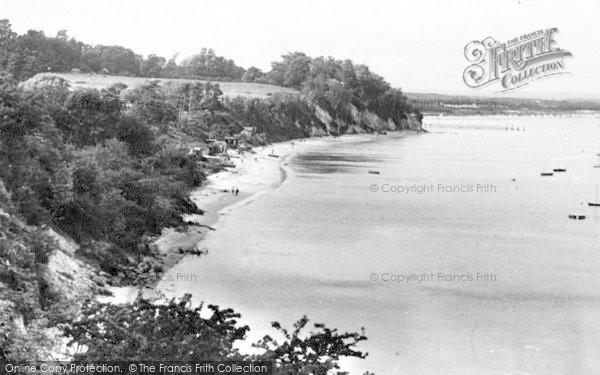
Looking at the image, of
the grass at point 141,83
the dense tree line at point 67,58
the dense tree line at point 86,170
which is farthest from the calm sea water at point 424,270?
the dense tree line at point 67,58

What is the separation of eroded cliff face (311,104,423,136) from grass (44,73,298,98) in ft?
42.7

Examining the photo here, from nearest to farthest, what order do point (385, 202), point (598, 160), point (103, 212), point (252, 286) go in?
→ point (252, 286), point (103, 212), point (385, 202), point (598, 160)

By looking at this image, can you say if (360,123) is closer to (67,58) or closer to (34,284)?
(67,58)

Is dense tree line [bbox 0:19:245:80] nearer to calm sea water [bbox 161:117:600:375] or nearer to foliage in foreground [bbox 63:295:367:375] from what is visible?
calm sea water [bbox 161:117:600:375]

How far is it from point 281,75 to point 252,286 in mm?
163523

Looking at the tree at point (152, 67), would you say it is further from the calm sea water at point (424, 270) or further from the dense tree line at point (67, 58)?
the calm sea water at point (424, 270)

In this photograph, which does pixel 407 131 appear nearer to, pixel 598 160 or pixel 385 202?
pixel 598 160

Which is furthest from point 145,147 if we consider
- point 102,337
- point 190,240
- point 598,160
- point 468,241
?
point 598,160

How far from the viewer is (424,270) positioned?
41656 mm

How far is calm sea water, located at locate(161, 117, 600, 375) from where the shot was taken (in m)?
29.1

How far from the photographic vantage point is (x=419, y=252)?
152ft

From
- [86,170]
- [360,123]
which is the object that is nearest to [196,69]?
[360,123]

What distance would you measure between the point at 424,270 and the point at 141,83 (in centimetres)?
8998

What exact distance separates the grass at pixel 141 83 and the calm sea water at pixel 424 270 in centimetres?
4930
